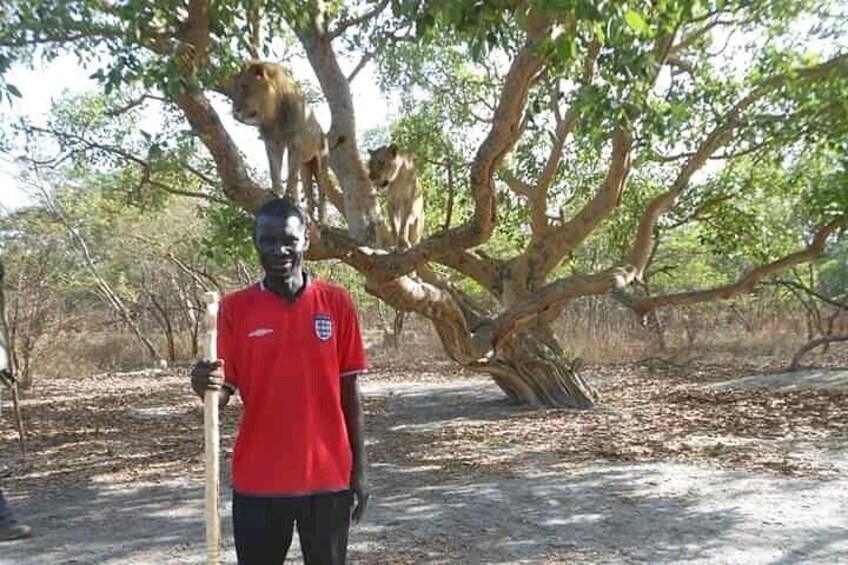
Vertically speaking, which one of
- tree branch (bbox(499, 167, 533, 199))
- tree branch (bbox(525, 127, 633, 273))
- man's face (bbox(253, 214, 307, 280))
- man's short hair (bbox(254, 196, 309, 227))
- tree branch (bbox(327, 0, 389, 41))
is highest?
tree branch (bbox(327, 0, 389, 41))

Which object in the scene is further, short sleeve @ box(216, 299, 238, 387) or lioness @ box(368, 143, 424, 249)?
lioness @ box(368, 143, 424, 249)

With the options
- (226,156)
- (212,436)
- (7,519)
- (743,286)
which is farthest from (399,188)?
(212,436)

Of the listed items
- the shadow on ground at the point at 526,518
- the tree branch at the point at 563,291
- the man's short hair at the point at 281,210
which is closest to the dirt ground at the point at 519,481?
the shadow on ground at the point at 526,518

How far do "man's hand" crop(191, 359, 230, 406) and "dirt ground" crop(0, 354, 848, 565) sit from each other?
2.44m

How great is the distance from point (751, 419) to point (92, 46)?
7.87 metres

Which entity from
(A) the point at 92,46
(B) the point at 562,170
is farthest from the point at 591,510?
(B) the point at 562,170

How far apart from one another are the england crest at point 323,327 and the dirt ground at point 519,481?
2389mm

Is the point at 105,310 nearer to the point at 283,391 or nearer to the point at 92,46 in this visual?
the point at 92,46

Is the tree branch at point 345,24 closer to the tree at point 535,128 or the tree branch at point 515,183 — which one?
the tree at point 535,128

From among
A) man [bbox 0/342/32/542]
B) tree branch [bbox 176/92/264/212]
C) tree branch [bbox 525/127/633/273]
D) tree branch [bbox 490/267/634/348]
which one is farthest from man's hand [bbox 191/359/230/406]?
tree branch [bbox 490/267/634/348]

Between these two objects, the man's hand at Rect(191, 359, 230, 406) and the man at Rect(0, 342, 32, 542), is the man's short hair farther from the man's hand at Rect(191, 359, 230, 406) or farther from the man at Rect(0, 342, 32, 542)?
the man at Rect(0, 342, 32, 542)

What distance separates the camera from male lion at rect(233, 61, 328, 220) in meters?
6.75

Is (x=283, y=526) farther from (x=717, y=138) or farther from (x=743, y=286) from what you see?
(x=743, y=286)

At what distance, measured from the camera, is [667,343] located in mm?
21609
